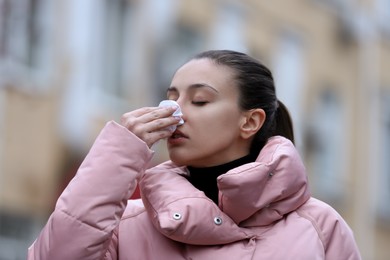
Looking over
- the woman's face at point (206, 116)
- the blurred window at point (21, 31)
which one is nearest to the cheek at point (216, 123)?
the woman's face at point (206, 116)

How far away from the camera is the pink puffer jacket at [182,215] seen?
3.72m

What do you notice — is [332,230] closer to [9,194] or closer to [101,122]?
[9,194]

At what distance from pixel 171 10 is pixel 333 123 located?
5.85 m

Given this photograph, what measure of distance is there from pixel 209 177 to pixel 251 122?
0.72ft

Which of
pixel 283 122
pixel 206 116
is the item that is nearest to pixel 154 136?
pixel 206 116

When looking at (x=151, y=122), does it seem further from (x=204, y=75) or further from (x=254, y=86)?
(x=254, y=86)

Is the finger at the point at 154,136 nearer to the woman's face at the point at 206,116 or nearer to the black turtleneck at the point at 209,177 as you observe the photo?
the woman's face at the point at 206,116

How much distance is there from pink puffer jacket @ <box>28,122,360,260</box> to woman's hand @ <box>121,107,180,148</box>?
4cm

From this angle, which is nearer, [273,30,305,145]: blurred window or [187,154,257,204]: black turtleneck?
[187,154,257,204]: black turtleneck

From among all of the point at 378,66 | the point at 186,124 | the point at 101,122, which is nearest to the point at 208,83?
the point at 186,124

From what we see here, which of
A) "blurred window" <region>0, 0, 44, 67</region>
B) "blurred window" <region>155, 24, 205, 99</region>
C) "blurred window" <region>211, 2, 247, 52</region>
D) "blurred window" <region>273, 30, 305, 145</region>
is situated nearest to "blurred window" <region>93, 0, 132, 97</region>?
"blurred window" <region>155, 24, 205, 99</region>

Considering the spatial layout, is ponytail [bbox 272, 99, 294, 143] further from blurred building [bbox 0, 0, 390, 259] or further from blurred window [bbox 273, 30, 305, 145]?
blurred window [bbox 273, 30, 305, 145]

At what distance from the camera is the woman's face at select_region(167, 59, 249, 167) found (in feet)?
12.9

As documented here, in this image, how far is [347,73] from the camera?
2288 centimetres
